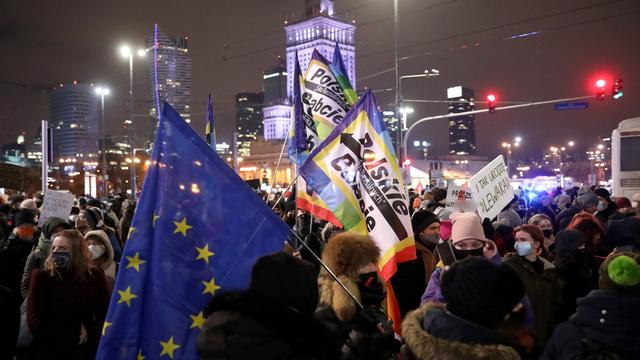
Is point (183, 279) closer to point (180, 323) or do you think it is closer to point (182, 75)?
point (180, 323)

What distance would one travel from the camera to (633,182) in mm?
19703

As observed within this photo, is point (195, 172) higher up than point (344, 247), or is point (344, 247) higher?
point (195, 172)

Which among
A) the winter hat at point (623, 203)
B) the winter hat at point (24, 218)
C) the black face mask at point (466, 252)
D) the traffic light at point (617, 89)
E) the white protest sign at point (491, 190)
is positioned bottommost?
the black face mask at point (466, 252)

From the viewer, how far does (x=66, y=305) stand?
457 centimetres

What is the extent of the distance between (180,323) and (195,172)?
0.85 m

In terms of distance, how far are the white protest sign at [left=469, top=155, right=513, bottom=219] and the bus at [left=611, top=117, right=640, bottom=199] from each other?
1381 cm

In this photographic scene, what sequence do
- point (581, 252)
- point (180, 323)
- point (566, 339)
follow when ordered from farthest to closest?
point (581, 252)
point (566, 339)
point (180, 323)

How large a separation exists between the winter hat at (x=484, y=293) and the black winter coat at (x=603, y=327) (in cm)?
89

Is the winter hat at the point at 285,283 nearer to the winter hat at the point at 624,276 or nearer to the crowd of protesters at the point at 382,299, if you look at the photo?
the crowd of protesters at the point at 382,299

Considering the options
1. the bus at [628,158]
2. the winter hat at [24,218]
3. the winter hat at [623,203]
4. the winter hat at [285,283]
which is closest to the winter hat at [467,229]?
the winter hat at [285,283]

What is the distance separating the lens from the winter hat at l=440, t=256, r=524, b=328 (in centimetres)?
261

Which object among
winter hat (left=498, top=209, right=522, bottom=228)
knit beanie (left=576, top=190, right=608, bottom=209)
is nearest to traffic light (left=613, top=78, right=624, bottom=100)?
knit beanie (left=576, top=190, right=608, bottom=209)

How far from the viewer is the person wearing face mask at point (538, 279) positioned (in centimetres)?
505

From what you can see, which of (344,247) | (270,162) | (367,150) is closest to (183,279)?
(344,247)
